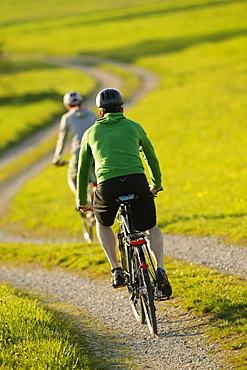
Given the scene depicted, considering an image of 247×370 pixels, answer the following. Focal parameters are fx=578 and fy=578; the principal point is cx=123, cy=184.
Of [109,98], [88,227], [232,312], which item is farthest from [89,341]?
[88,227]

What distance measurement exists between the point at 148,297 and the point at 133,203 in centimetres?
96

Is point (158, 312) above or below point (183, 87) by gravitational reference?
below

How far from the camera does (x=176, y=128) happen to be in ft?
96.2

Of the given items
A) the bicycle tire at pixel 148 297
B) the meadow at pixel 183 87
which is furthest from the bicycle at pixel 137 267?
the meadow at pixel 183 87

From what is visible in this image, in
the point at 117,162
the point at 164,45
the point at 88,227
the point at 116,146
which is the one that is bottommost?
the point at 88,227

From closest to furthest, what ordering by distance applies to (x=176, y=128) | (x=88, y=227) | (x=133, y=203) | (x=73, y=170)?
(x=133, y=203) → (x=73, y=170) → (x=88, y=227) → (x=176, y=128)

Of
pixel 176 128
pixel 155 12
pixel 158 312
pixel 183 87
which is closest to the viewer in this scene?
pixel 158 312

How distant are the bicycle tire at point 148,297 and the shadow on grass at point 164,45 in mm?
Result: 57390

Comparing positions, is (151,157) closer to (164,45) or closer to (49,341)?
(49,341)

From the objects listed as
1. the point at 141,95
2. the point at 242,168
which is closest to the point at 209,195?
the point at 242,168

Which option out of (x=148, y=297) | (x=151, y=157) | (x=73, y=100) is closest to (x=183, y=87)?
(x=73, y=100)

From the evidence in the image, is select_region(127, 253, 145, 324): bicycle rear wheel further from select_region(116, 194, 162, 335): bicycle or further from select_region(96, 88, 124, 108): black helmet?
select_region(96, 88, 124, 108): black helmet

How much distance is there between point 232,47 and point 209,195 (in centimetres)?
4964

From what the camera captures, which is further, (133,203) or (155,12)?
(155,12)
